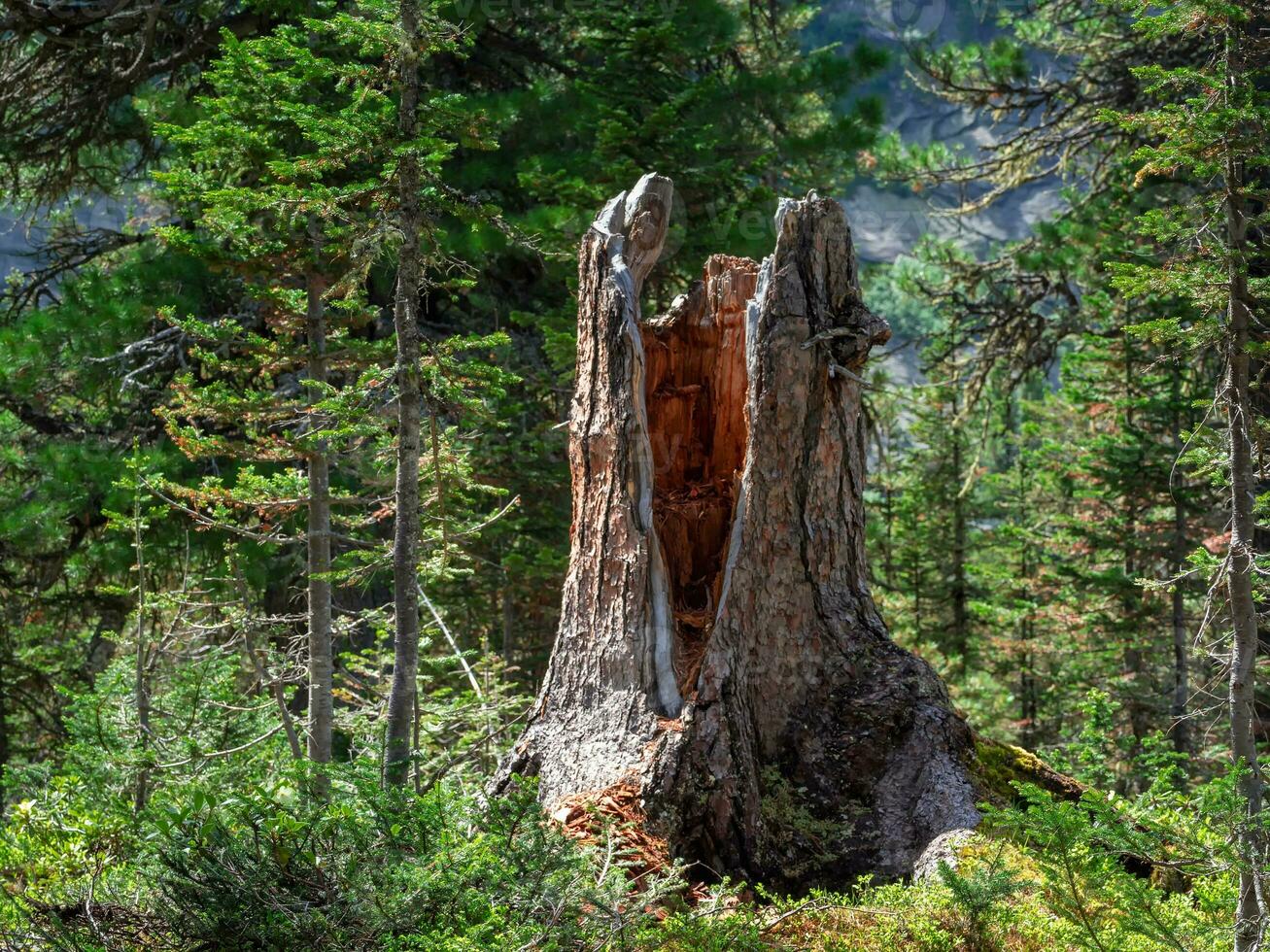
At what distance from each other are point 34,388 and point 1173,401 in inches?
444

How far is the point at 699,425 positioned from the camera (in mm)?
6238

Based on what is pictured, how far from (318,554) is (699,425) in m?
2.23

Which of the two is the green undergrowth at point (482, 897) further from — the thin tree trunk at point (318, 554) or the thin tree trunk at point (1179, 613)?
the thin tree trunk at point (1179, 613)

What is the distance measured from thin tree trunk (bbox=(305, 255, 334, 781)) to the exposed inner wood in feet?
5.87

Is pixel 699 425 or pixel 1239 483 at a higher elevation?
pixel 699 425

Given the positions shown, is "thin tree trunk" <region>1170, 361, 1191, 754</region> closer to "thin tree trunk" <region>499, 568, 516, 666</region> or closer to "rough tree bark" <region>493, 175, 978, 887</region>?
"thin tree trunk" <region>499, 568, 516, 666</region>

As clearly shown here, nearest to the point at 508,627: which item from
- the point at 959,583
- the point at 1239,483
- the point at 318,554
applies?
the point at 318,554

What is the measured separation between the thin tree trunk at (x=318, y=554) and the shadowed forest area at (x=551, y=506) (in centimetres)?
2

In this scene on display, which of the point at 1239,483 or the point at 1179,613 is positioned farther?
the point at 1179,613

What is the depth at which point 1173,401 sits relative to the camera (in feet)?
39.4

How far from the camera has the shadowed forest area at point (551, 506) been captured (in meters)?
3.87

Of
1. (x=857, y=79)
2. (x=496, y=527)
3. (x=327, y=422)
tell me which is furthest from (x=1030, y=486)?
(x=327, y=422)

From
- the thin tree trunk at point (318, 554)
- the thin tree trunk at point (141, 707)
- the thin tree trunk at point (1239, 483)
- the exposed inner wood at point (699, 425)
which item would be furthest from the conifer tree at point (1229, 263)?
the thin tree trunk at point (141, 707)

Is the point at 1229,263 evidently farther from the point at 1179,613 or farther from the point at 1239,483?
the point at 1179,613
